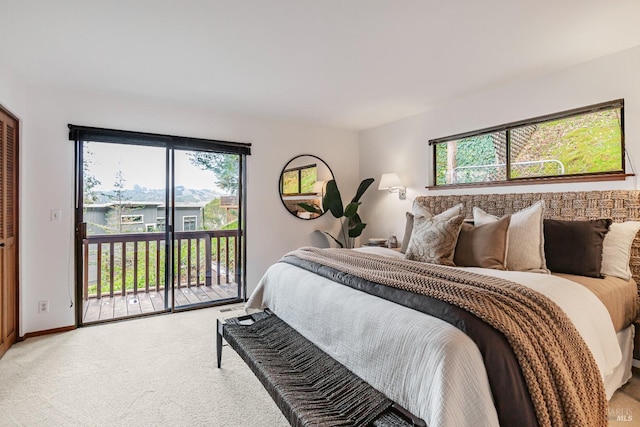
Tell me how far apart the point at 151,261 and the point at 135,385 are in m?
1.92

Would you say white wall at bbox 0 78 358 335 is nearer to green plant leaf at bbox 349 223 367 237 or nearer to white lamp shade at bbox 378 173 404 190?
green plant leaf at bbox 349 223 367 237

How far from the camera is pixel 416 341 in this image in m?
1.45

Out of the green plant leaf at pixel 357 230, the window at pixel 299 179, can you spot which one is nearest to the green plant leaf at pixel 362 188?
the green plant leaf at pixel 357 230

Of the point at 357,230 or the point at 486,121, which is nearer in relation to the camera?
the point at 486,121

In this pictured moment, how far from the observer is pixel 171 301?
3.94 meters

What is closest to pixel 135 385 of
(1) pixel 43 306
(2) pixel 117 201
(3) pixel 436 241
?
(1) pixel 43 306

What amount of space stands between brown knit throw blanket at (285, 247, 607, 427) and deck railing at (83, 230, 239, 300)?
9.28 ft

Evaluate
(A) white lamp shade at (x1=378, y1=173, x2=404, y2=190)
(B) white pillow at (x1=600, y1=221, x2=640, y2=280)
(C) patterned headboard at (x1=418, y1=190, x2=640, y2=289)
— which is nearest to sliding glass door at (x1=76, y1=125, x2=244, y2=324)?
(A) white lamp shade at (x1=378, y1=173, x2=404, y2=190)

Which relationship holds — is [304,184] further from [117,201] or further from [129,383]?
[129,383]

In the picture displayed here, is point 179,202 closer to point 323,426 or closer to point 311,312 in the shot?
point 311,312

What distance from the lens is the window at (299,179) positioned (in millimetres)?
4641

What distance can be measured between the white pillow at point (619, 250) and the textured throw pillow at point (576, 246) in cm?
9

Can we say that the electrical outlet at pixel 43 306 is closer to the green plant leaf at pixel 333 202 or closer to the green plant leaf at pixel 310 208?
the green plant leaf at pixel 310 208

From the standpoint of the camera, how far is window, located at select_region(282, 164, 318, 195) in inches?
183
